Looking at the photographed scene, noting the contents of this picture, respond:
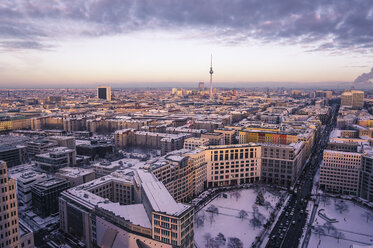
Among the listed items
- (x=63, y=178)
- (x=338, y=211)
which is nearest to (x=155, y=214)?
(x=63, y=178)

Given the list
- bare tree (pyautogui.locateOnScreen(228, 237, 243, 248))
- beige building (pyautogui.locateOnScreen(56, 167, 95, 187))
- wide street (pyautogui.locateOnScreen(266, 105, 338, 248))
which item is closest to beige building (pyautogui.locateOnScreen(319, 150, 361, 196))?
wide street (pyautogui.locateOnScreen(266, 105, 338, 248))

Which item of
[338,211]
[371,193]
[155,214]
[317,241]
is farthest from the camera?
[371,193]

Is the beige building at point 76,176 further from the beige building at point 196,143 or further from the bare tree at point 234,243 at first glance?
the bare tree at point 234,243

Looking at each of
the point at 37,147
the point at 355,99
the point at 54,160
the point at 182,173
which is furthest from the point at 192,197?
the point at 355,99

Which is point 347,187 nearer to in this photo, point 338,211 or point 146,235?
point 338,211

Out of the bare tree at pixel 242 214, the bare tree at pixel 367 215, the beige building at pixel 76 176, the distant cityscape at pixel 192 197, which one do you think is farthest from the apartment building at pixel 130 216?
the bare tree at pixel 367 215

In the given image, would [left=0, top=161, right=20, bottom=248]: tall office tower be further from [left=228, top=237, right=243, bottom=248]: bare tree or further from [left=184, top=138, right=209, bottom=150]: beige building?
Result: [left=184, top=138, right=209, bottom=150]: beige building
